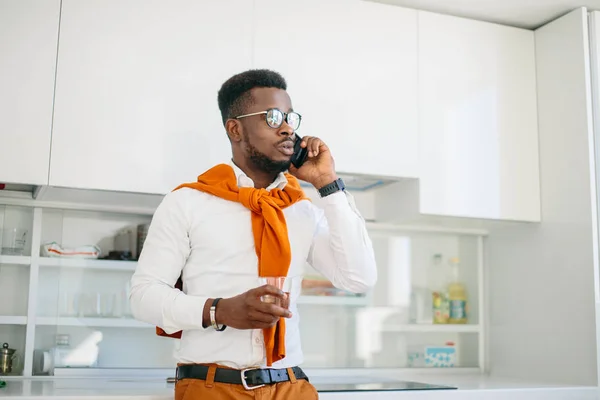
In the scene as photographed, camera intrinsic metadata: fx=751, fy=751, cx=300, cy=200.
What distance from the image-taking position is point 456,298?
10.1ft

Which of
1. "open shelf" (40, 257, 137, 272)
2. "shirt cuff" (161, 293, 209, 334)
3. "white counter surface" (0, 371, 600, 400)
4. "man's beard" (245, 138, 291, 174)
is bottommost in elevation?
"white counter surface" (0, 371, 600, 400)

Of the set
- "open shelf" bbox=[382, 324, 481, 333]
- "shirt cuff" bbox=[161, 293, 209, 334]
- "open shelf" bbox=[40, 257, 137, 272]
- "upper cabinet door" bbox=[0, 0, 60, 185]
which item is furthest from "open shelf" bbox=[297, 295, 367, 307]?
"shirt cuff" bbox=[161, 293, 209, 334]

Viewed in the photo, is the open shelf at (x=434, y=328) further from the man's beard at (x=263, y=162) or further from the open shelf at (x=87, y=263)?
the man's beard at (x=263, y=162)

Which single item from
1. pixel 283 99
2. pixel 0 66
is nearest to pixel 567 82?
pixel 283 99

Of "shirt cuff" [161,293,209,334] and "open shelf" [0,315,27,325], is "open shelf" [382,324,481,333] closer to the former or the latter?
"open shelf" [0,315,27,325]

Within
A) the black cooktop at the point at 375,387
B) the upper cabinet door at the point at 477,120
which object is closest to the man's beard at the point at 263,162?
the black cooktop at the point at 375,387

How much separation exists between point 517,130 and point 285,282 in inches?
57.7

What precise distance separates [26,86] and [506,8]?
164cm

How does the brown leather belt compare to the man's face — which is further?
the man's face

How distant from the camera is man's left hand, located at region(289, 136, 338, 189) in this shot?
1699mm

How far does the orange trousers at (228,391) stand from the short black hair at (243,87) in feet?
1.96

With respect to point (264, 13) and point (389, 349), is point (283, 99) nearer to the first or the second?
point (264, 13)

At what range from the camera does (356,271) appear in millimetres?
1666

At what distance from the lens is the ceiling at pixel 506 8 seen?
261 cm
